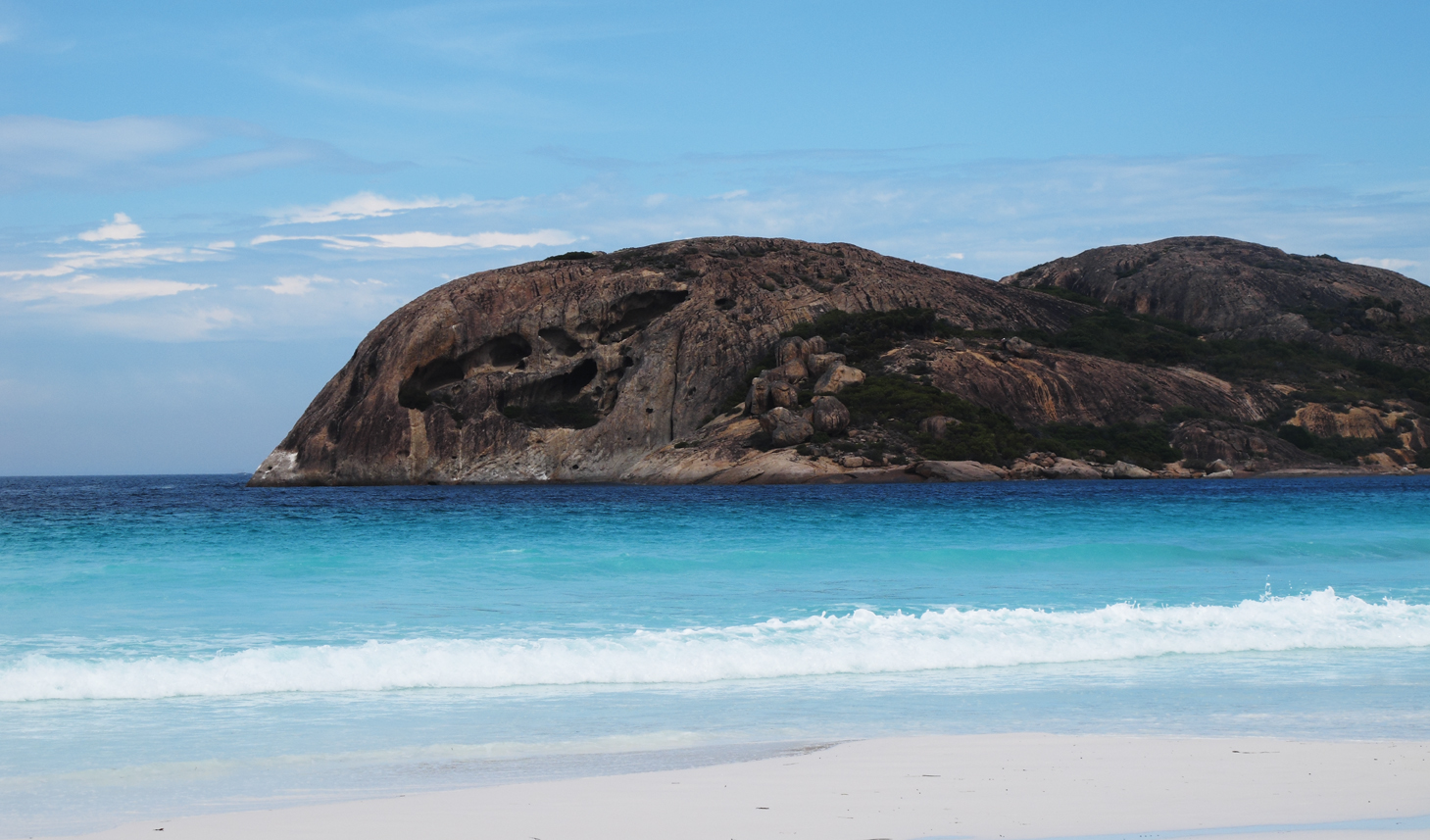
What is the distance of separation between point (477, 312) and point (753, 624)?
8823 centimetres

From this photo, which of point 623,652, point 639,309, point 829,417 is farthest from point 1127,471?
point 623,652

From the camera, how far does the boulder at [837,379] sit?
8175 centimetres

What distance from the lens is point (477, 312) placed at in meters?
99.0

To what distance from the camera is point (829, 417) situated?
248 feet

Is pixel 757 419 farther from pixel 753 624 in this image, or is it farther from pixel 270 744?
pixel 270 744

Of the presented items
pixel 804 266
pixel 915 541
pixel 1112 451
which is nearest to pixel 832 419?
pixel 1112 451

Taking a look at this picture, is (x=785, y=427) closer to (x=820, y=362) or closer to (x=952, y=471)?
(x=952, y=471)

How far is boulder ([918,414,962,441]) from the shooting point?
76062 mm

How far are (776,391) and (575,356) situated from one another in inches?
959

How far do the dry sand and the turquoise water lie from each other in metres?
0.69

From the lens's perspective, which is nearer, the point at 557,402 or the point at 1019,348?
the point at 1019,348

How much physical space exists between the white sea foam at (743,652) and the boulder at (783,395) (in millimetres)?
64614

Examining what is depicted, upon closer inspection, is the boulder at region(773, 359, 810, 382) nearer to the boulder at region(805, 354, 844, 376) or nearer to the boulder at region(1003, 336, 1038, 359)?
the boulder at region(805, 354, 844, 376)

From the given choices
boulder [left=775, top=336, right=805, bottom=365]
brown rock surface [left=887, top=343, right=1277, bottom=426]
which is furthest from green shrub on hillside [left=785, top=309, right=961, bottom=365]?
boulder [left=775, top=336, right=805, bottom=365]
